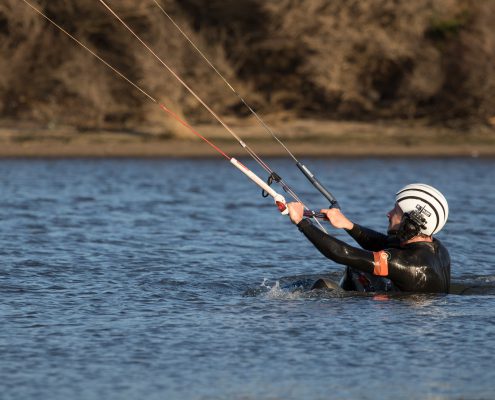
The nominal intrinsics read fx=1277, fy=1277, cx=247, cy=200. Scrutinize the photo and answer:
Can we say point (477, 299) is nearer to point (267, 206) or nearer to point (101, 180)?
point (267, 206)

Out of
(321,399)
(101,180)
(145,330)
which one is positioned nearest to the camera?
(321,399)

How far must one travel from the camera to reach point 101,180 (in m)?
27.2

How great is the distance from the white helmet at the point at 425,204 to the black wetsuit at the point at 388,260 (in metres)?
0.25

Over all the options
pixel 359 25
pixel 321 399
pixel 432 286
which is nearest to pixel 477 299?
pixel 432 286

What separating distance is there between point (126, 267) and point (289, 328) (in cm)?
418

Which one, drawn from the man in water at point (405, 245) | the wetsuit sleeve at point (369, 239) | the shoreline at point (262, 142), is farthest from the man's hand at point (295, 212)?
the shoreline at point (262, 142)

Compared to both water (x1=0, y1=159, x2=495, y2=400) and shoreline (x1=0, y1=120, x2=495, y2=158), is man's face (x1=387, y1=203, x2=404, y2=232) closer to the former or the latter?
water (x1=0, y1=159, x2=495, y2=400)

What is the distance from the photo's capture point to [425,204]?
437 inches

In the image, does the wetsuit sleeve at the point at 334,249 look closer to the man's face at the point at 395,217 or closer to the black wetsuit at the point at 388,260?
the black wetsuit at the point at 388,260

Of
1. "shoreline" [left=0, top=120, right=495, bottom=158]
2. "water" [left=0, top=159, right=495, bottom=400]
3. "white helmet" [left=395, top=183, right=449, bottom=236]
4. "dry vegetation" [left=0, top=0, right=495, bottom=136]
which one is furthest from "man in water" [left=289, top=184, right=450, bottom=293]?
"dry vegetation" [left=0, top=0, right=495, bottom=136]

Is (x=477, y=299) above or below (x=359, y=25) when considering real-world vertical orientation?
below

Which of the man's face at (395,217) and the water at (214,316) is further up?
the man's face at (395,217)

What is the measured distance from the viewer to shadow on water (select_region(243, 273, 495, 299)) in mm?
11992

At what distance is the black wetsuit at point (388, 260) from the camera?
35.9 feet
